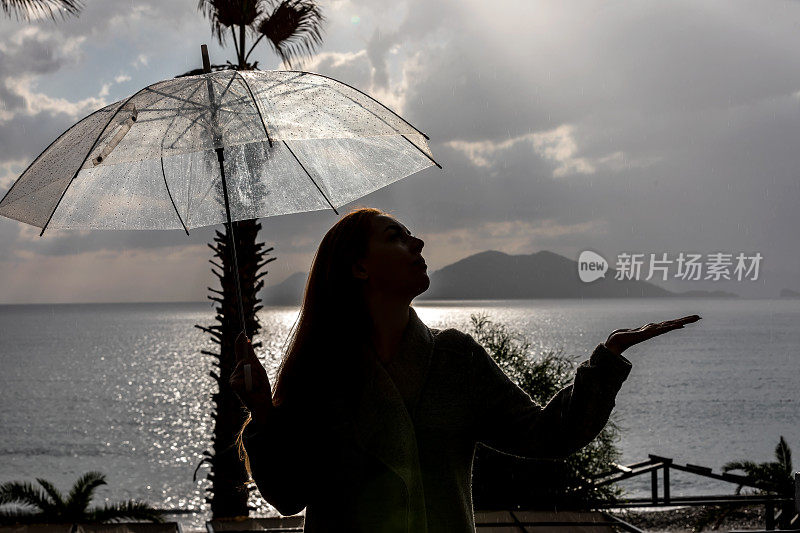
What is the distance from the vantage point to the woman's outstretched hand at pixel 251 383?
6.98ft

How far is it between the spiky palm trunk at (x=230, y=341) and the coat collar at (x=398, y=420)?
7.89 meters

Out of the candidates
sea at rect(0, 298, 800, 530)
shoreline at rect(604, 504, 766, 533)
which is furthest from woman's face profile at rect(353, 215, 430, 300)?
shoreline at rect(604, 504, 766, 533)

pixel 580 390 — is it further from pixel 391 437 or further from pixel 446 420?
pixel 391 437

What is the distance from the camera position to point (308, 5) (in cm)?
1179

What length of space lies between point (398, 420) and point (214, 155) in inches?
60.0

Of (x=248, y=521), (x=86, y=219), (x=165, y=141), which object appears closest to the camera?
(x=165, y=141)

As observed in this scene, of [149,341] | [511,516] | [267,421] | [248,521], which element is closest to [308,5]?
[248,521]

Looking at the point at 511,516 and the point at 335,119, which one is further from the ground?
the point at 335,119

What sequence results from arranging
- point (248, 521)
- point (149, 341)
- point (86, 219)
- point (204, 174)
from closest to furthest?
point (86, 219) < point (204, 174) < point (248, 521) < point (149, 341)

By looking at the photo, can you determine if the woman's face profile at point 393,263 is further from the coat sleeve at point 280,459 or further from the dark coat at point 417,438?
the coat sleeve at point 280,459

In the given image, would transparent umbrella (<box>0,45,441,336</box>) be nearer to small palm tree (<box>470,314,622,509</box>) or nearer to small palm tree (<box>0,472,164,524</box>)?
small palm tree (<box>470,314,622,509</box>)

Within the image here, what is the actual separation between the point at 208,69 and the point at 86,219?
73cm

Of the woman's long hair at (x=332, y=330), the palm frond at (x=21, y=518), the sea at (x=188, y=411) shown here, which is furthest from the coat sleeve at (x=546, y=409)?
the sea at (x=188, y=411)

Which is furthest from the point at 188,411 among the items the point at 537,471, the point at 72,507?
the point at 537,471
